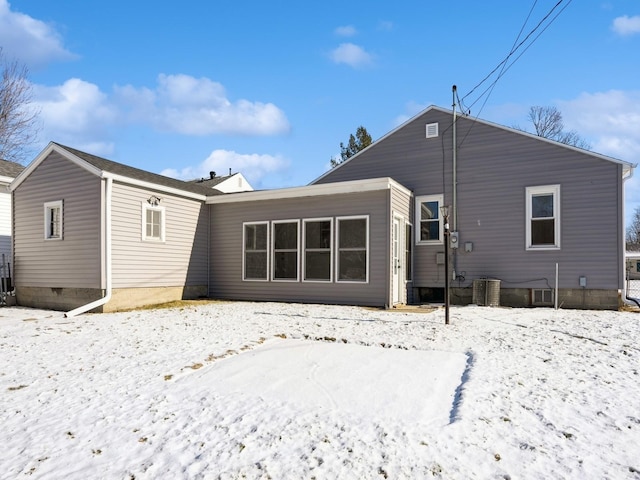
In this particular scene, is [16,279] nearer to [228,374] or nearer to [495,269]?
[228,374]

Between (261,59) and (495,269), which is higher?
(261,59)

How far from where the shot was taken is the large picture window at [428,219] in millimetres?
11797

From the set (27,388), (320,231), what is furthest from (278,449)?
(320,231)

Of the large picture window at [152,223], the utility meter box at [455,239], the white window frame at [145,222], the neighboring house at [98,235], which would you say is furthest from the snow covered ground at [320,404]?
the utility meter box at [455,239]

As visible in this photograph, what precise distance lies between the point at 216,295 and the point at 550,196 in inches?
377

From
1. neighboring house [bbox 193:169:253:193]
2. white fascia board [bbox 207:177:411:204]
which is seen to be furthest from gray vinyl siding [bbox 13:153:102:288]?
neighboring house [bbox 193:169:253:193]

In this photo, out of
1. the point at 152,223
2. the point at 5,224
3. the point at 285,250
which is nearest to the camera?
the point at 152,223

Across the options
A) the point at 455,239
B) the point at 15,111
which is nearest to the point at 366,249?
the point at 455,239

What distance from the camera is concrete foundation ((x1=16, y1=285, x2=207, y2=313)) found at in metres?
9.76

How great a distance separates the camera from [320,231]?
11180mm

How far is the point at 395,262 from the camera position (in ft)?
34.2

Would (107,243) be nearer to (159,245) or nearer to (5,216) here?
(159,245)

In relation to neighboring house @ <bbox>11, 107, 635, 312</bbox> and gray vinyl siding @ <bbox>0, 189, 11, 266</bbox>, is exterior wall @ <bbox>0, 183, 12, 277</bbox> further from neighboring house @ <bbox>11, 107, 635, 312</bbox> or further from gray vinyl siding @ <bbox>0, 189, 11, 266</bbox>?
neighboring house @ <bbox>11, 107, 635, 312</bbox>

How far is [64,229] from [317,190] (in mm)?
6444
